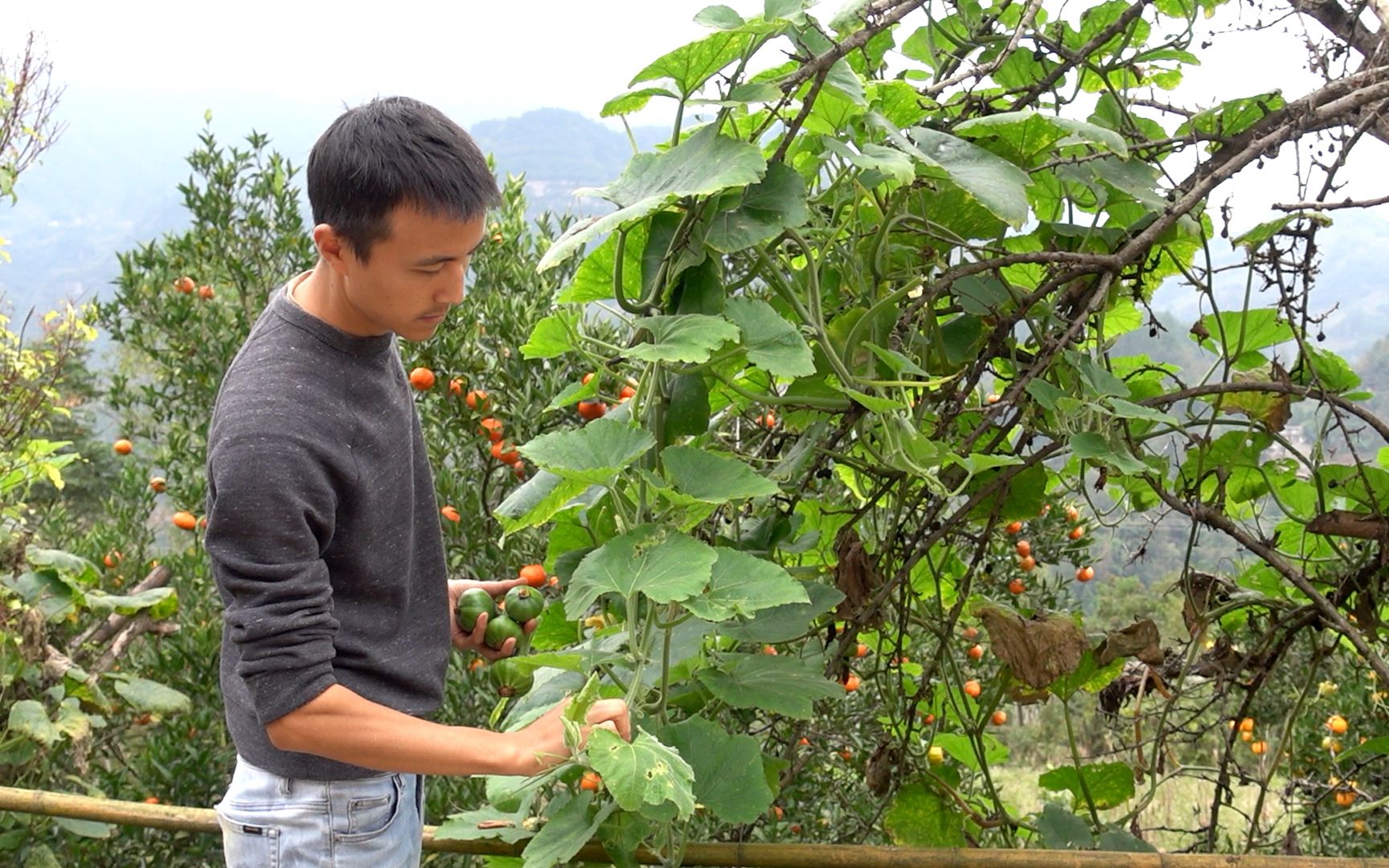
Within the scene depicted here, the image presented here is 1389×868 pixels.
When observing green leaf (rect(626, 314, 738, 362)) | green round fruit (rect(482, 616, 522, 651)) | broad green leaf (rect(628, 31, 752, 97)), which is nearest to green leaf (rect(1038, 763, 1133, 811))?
green round fruit (rect(482, 616, 522, 651))

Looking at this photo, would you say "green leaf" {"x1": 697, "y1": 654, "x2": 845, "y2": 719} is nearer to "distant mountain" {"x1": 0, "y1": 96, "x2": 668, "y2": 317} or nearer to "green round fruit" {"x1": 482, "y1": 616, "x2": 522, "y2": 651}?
"green round fruit" {"x1": 482, "y1": 616, "x2": 522, "y2": 651}

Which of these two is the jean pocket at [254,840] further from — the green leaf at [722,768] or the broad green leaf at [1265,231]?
the broad green leaf at [1265,231]

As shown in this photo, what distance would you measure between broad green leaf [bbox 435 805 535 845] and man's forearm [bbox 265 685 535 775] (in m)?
0.12

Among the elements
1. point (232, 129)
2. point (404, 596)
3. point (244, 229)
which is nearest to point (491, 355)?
A: point (244, 229)

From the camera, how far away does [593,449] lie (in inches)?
36.8

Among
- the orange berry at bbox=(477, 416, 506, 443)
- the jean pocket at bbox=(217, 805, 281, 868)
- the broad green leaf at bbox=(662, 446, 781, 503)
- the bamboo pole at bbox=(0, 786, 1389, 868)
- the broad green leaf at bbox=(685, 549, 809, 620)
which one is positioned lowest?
the jean pocket at bbox=(217, 805, 281, 868)

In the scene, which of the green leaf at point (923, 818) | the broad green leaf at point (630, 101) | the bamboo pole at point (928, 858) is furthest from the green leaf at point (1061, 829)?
the broad green leaf at point (630, 101)

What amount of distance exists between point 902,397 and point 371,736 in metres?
0.56

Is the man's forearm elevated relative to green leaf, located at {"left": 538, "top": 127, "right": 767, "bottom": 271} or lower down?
lower down

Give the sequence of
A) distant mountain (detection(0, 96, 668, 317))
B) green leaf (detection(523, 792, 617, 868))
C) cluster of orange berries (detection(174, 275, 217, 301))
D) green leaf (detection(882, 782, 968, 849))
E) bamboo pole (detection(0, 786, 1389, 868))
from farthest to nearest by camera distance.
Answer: distant mountain (detection(0, 96, 668, 317)) → cluster of orange berries (detection(174, 275, 217, 301)) → green leaf (detection(882, 782, 968, 849)) → bamboo pole (detection(0, 786, 1389, 868)) → green leaf (detection(523, 792, 617, 868))

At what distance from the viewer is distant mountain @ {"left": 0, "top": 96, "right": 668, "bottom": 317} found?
244ft

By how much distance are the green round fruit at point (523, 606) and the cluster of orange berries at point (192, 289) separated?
2404 mm

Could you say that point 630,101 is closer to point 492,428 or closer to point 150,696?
point 492,428

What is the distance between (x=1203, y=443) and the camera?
57.0 inches
